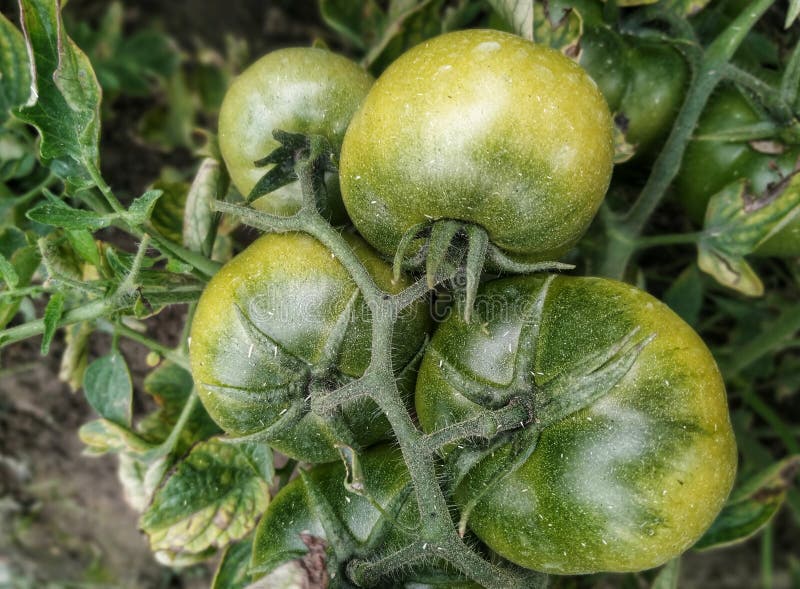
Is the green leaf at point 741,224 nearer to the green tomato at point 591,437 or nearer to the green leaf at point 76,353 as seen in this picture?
the green tomato at point 591,437

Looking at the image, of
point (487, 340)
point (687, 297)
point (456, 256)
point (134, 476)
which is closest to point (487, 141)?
point (456, 256)

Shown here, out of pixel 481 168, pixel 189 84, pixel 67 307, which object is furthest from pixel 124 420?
pixel 189 84

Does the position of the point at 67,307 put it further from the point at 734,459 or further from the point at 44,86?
the point at 734,459

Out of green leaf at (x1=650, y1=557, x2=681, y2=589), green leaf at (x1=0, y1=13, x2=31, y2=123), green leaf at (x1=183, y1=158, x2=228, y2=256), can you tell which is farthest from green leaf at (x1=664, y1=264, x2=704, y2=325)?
green leaf at (x1=0, y1=13, x2=31, y2=123)

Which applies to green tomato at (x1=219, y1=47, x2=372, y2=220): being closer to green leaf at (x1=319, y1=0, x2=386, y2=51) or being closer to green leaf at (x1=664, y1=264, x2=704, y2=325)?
green leaf at (x1=319, y1=0, x2=386, y2=51)

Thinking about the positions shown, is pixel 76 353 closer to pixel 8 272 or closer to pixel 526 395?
pixel 8 272

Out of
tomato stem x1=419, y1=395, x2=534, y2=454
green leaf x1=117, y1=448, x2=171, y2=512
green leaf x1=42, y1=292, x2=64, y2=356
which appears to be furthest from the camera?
green leaf x1=117, y1=448, x2=171, y2=512
